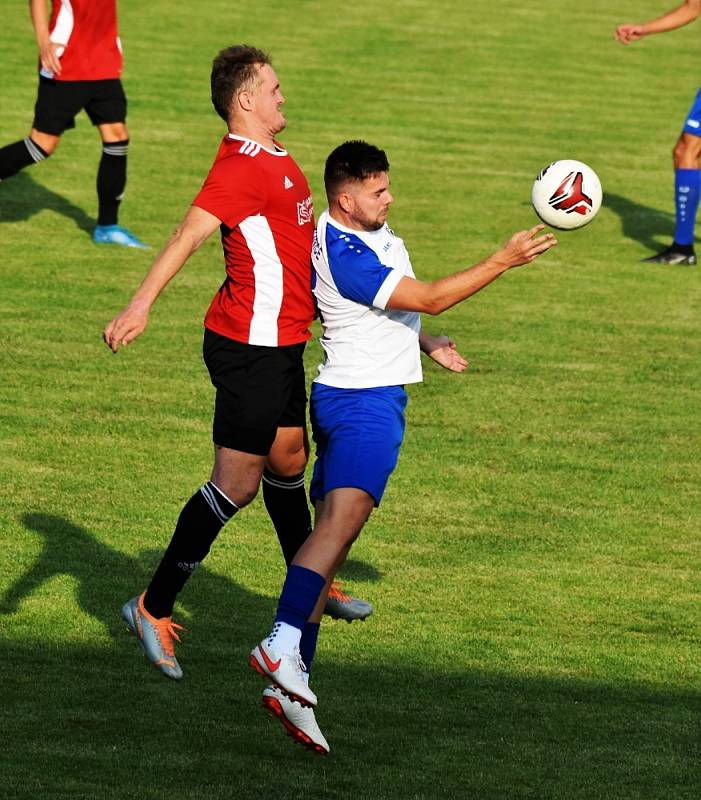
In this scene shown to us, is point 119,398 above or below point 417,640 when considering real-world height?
below

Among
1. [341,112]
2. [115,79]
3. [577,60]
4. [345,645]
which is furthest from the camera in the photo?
[577,60]

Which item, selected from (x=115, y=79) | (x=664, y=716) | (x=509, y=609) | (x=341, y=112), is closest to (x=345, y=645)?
(x=509, y=609)

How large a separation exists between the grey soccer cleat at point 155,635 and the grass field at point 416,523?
111 millimetres

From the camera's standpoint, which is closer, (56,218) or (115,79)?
(115,79)

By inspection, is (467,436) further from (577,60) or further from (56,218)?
(577,60)

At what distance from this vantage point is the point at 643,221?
15.5m

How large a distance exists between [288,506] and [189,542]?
0.61 meters

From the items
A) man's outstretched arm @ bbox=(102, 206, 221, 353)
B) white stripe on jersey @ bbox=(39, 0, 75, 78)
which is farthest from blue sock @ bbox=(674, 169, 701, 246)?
man's outstretched arm @ bbox=(102, 206, 221, 353)

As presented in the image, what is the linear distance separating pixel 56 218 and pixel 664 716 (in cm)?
949

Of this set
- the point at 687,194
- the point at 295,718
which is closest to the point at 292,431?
the point at 295,718

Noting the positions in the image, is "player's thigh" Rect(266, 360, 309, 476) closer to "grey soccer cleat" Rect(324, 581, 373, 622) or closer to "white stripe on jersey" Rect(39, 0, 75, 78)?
"grey soccer cleat" Rect(324, 581, 373, 622)

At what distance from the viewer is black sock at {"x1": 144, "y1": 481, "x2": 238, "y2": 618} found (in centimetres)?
631

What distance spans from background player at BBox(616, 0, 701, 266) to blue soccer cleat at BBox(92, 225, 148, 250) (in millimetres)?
4473

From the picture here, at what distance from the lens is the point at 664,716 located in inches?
242
